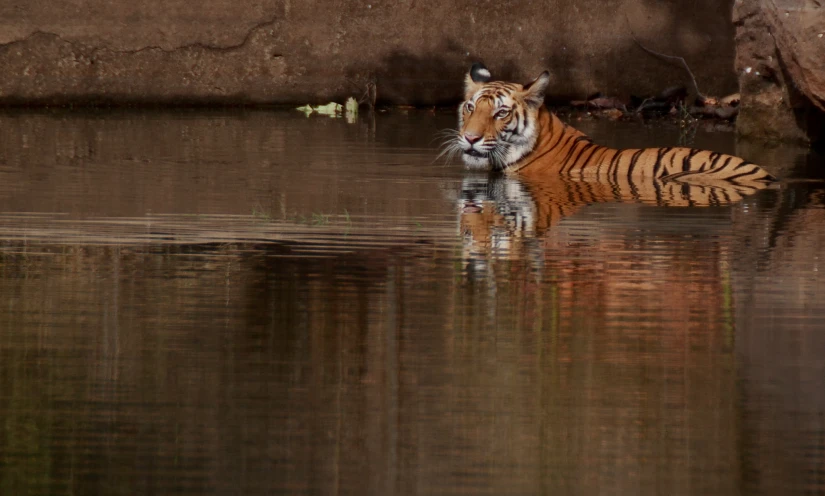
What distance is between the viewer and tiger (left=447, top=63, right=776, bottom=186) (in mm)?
9109

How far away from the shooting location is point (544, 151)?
959 cm

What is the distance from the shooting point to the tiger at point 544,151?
9.11 meters

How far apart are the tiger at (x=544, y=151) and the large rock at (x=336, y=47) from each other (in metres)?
4.13

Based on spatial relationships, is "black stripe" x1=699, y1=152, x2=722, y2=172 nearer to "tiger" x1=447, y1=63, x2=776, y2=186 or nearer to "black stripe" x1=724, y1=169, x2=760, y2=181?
"tiger" x1=447, y1=63, x2=776, y2=186

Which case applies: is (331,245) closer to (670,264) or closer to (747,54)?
(670,264)

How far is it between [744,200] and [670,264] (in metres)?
2.39

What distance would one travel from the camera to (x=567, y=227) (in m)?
6.80

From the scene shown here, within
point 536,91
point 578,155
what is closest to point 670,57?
point 536,91

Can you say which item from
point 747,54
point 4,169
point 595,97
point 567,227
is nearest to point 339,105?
point 595,97

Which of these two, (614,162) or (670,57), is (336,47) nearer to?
(670,57)

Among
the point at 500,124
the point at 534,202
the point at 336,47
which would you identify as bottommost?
the point at 534,202

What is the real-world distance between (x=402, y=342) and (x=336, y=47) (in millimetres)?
9785

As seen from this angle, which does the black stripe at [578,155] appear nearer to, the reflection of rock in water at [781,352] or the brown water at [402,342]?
the brown water at [402,342]

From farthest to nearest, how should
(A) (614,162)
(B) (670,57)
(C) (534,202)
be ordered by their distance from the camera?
1. (B) (670,57)
2. (A) (614,162)
3. (C) (534,202)
